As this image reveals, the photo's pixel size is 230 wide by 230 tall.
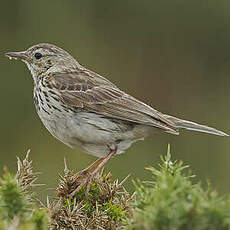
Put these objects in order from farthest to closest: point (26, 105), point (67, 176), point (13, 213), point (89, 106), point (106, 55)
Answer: point (106, 55), point (26, 105), point (89, 106), point (67, 176), point (13, 213)

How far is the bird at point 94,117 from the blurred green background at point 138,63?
2.11 m

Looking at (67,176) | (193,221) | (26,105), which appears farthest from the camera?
(26,105)

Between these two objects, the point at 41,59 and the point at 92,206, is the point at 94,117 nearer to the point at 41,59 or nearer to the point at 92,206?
the point at 41,59

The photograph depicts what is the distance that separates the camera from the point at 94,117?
4992mm

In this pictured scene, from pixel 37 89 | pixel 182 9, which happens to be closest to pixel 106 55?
pixel 182 9

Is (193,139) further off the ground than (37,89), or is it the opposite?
(37,89)

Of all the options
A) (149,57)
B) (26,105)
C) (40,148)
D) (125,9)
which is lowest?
(40,148)

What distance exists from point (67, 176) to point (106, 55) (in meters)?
4.78

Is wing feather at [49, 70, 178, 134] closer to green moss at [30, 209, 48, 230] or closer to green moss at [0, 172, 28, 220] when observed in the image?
green moss at [0, 172, 28, 220]

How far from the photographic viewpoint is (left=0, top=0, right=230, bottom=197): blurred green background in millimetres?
7484

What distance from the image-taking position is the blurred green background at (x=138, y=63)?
7484 millimetres

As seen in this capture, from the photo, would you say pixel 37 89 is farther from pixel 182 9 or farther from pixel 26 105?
pixel 182 9

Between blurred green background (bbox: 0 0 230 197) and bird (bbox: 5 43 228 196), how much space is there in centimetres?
211

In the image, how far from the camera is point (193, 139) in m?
8.06
